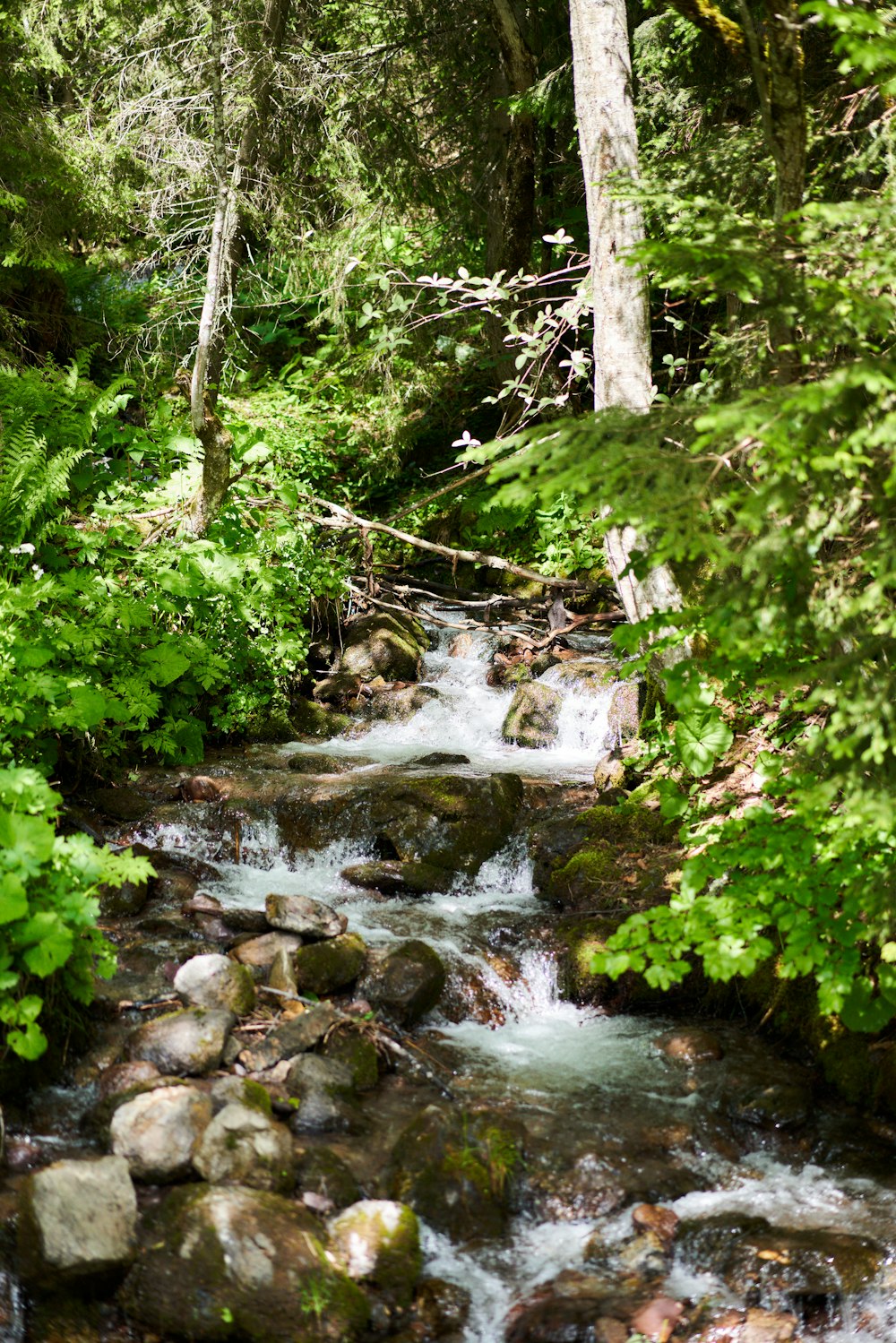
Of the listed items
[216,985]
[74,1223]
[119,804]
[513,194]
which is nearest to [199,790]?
[119,804]

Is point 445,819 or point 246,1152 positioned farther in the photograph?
point 445,819

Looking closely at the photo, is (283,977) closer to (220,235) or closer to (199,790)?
(199,790)

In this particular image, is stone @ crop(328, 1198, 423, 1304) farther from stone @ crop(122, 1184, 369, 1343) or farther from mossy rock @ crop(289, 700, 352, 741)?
mossy rock @ crop(289, 700, 352, 741)

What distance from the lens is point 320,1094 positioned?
447cm

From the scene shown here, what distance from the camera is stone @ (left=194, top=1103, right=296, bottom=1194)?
3840 mm

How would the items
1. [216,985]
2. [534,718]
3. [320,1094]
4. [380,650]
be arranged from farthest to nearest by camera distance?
[380,650], [534,718], [216,985], [320,1094]

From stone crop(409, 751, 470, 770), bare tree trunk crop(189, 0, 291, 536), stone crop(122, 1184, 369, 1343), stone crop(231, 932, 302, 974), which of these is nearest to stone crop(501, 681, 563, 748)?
stone crop(409, 751, 470, 770)

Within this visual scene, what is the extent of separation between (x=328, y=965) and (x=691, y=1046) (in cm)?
194

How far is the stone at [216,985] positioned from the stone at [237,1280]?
1.37 meters

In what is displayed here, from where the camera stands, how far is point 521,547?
12.7 meters

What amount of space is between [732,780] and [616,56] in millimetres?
4777

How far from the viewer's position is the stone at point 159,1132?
12.7 ft

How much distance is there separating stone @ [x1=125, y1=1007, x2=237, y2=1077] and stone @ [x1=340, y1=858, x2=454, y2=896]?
213cm

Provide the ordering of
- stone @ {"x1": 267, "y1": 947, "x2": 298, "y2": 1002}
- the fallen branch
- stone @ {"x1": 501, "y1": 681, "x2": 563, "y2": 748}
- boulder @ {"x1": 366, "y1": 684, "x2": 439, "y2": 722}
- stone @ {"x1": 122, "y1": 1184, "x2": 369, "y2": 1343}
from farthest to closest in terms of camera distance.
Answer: boulder @ {"x1": 366, "y1": 684, "x2": 439, "y2": 722}
the fallen branch
stone @ {"x1": 501, "y1": 681, "x2": 563, "y2": 748}
stone @ {"x1": 267, "y1": 947, "x2": 298, "y2": 1002}
stone @ {"x1": 122, "y1": 1184, "x2": 369, "y2": 1343}
